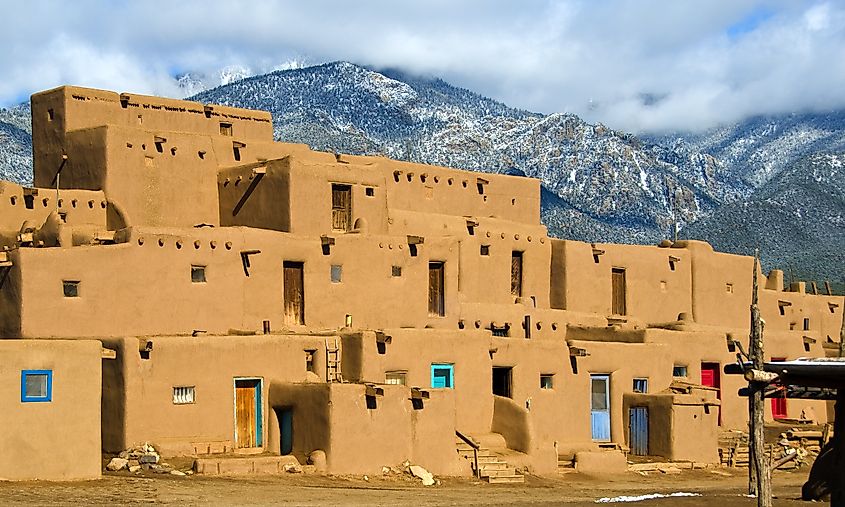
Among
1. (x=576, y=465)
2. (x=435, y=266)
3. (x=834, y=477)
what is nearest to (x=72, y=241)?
(x=435, y=266)

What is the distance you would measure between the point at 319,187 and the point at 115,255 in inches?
269

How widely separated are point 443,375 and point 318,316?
3.48 metres

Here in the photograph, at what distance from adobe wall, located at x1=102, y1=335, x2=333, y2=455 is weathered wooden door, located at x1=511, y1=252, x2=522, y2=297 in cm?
1227

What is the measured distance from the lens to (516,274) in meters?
43.7

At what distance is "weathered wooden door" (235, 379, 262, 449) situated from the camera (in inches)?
1242

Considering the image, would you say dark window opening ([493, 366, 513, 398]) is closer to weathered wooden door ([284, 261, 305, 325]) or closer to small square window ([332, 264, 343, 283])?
small square window ([332, 264, 343, 283])

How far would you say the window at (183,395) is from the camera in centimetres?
3059

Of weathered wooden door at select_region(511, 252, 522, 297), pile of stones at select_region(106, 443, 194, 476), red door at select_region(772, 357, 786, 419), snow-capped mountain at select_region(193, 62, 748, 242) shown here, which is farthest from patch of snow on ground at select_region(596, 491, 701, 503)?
snow-capped mountain at select_region(193, 62, 748, 242)

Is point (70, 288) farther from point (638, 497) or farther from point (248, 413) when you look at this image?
point (638, 497)

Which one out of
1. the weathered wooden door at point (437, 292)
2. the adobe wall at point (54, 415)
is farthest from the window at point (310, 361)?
the weathered wooden door at point (437, 292)

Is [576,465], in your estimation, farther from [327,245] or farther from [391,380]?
[327,245]

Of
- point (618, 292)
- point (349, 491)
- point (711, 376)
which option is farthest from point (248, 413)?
point (618, 292)

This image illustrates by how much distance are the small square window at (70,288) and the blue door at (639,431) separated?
15.1m

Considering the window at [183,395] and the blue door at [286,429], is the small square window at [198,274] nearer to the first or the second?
the window at [183,395]
